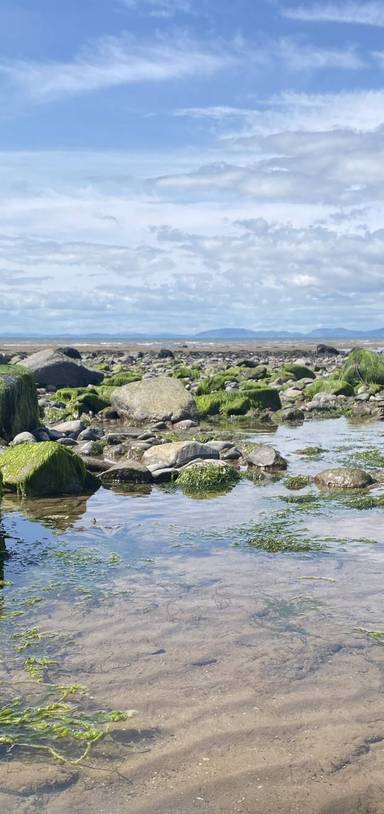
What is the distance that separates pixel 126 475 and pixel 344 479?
3.16 meters

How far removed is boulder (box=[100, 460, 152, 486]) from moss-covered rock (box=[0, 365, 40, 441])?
3850 millimetres

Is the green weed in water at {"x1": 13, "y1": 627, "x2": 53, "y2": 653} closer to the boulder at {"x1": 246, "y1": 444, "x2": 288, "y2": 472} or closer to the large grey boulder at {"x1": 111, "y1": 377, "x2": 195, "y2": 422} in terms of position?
the boulder at {"x1": 246, "y1": 444, "x2": 288, "y2": 472}

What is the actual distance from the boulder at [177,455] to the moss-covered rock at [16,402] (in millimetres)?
3247

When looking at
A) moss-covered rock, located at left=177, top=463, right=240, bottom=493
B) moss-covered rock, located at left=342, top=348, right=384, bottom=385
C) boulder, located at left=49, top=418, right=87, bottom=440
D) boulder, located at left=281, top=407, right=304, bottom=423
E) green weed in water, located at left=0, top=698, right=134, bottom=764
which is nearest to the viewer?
green weed in water, located at left=0, top=698, right=134, bottom=764

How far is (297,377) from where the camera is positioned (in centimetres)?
2889

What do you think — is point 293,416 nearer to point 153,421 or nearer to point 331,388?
point 153,421

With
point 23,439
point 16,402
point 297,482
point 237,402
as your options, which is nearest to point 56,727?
point 297,482

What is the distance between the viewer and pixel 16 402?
48.0 ft

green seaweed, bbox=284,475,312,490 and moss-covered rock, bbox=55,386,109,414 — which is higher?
moss-covered rock, bbox=55,386,109,414

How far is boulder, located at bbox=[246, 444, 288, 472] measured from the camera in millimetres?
12391

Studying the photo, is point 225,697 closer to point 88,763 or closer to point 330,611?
point 88,763

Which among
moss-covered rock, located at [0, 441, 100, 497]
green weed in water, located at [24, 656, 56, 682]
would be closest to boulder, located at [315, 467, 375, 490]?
moss-covered rock, located at [0, 441, 100, 497]

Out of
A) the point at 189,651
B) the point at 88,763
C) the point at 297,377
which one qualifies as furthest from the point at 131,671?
the point at 297,377

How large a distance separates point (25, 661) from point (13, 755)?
1073 millimetres
